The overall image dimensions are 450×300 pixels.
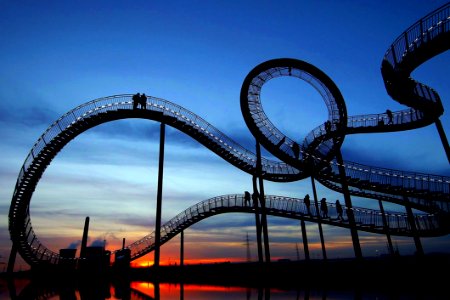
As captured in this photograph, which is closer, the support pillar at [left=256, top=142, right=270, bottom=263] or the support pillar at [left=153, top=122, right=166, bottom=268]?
the support pillar at [left=153, top=122, right=166, bottom=268]

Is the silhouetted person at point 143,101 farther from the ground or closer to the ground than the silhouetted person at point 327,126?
farther from the ground

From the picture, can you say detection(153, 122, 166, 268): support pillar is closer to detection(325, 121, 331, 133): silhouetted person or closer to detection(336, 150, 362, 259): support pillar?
detection(336, 150, 362, 259): support pillar

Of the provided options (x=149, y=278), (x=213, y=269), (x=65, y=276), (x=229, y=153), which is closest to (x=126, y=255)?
(x=149, y=278)

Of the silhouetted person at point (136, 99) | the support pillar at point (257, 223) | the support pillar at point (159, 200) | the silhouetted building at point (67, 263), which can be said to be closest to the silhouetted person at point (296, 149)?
the support pillar at point (257, 223)

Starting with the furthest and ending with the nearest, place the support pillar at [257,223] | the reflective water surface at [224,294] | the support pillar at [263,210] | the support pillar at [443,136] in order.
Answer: the support pillar at [257,223] → the support pillar at [263,210] → the support pillar at [443,136] → the reflective water surface at [224,294]

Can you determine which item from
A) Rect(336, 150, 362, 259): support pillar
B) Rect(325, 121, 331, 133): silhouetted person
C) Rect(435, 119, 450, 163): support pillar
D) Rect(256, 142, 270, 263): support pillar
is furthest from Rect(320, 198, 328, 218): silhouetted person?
Rect(435, 119, 450, 163): support pillar

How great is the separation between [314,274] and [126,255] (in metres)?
13.4

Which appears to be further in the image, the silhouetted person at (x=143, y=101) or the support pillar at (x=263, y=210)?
the silhouetted person at (x=143, y=101)

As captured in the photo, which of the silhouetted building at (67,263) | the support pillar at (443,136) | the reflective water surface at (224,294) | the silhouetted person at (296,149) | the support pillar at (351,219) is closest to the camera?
the reflective water surface at (224,294)

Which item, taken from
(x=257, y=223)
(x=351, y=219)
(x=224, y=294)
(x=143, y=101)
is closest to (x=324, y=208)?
(x=351, y=219)

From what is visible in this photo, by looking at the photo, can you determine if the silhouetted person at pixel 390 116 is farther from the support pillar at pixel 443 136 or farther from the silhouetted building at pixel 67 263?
the silhouetted building at pixel 67 263

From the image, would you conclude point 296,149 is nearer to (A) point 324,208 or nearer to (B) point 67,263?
(A) point 324,208

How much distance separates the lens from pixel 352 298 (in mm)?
9273

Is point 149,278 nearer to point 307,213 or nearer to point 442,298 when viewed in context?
point 307,213
